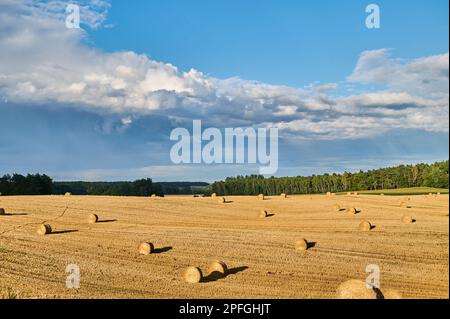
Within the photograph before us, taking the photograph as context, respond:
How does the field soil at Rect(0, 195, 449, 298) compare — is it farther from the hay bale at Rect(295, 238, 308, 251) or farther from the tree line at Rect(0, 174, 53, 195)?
the tree line at Rect(0, 174, 53, 195)

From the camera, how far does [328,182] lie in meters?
152

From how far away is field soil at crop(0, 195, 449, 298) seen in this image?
1995cm

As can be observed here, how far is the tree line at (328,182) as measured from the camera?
5492 inches

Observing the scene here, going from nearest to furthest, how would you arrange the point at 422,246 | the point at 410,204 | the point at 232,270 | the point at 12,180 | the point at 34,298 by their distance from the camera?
1. the point at 34,298
2. the point at 232,270
3. the point at 422,246
4. the point at 410,204
5. the point at 12,180

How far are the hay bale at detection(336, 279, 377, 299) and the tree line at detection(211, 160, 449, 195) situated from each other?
12384 centimetres

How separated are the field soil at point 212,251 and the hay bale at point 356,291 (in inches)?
128

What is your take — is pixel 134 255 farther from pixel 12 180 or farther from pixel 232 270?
pixel 12 180

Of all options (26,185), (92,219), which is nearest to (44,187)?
(26,185)

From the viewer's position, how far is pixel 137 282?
20.9 metres

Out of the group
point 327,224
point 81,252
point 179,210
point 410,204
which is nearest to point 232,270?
point 81,252

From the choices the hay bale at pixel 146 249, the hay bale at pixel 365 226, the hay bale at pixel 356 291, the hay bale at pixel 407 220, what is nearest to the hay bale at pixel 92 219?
the hay bale at pixel 146 249

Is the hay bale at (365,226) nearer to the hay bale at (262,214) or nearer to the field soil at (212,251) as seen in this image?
the field soil at (212,251)

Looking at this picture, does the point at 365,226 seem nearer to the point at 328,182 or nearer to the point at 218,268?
the point at 218,268

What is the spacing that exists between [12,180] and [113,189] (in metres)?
16.1
